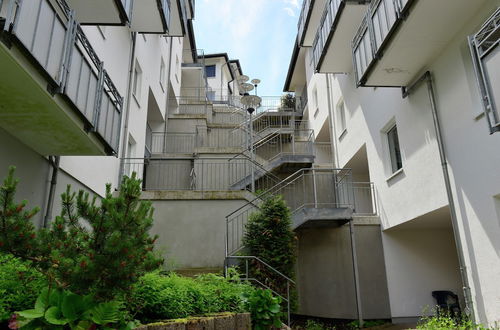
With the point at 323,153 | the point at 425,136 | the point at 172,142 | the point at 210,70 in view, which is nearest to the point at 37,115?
the point at 425,136

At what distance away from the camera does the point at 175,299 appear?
464cm

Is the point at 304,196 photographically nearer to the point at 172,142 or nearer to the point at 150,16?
the point at 172,142

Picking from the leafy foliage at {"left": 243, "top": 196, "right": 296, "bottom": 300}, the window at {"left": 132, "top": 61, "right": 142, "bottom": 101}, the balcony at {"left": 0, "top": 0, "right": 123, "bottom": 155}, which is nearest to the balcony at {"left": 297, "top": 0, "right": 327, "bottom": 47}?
the window at {"left": 132, "top": 61, "right": 142, "bottom": 101}

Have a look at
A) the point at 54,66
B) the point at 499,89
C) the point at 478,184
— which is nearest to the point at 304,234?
the point at 478,184

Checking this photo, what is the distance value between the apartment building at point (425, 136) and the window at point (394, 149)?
42mm

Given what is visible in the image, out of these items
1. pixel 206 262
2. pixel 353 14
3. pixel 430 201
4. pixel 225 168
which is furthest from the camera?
pixel 225 168

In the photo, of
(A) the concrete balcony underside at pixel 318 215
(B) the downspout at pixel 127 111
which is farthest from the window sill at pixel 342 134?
(B) the downspout at pixel 127 111

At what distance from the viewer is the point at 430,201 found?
28.2 feet

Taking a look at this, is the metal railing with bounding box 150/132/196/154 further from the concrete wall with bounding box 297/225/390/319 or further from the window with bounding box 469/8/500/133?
the window with bounding box 469/8/500/133

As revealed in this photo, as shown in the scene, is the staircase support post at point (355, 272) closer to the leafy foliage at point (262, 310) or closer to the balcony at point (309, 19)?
the leafy foliage at point (262, 310)

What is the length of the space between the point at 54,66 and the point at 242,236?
7.26m

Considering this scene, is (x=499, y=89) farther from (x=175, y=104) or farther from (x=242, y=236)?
(x=175, y=104)

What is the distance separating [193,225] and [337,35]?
7.66 metres

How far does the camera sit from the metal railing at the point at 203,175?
14703mm
